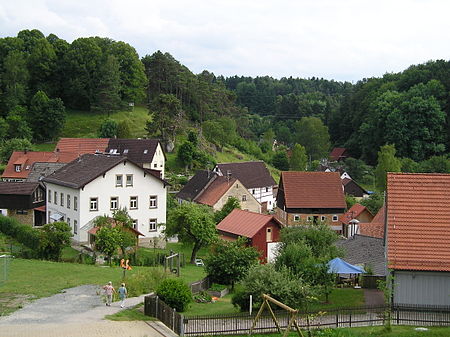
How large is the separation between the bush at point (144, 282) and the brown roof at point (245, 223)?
42.2 ft

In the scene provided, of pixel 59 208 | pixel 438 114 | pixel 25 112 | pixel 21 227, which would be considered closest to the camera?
pixel 21 227

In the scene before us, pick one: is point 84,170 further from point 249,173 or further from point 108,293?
point 249,173

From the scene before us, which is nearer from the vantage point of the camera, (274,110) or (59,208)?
(59,208)

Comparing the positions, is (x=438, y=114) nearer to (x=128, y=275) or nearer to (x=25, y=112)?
(x=25, y=112)

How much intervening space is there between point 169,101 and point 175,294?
202ft

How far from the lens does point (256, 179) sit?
249 ft

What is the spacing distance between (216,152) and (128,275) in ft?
204

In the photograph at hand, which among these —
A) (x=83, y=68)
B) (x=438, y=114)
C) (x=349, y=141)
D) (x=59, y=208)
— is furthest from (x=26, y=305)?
(x=349, y=141)

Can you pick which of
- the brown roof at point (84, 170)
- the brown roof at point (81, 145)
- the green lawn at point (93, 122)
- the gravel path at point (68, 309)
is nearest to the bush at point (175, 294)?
the gravel path at point (68, 309)

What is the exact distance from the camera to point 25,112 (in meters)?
87.8

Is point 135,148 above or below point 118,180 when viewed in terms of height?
above

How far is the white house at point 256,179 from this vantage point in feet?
241

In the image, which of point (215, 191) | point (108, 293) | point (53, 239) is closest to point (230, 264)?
point (108, 293)

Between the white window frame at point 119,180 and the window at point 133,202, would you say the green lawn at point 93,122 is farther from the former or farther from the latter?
the white window frame at point 119,180
